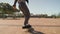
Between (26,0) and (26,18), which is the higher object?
(26,0)

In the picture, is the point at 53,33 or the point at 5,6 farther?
the point at 5,6

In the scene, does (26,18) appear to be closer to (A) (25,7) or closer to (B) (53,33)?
(A) (25,7)

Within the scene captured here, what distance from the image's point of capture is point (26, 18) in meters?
3.96

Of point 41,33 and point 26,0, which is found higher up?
point 26,0

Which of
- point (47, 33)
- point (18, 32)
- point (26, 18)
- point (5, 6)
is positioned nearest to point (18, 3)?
point (26, 18)

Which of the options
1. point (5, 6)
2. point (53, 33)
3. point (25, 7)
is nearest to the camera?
point (53, 33)

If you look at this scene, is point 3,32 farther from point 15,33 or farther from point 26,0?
point 26,0

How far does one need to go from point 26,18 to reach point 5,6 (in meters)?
40.1

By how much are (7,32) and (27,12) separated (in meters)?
0.58

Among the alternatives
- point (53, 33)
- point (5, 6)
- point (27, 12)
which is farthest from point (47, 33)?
point (5, 6)

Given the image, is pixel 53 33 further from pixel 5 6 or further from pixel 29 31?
pixel 5 6

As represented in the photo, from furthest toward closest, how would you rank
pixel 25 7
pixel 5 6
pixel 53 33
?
pixel 5 6
pixel 25 7
pixel 53 33

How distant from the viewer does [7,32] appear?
3.81 metres

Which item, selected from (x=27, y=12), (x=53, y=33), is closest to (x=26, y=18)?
(x=27, y=12)
